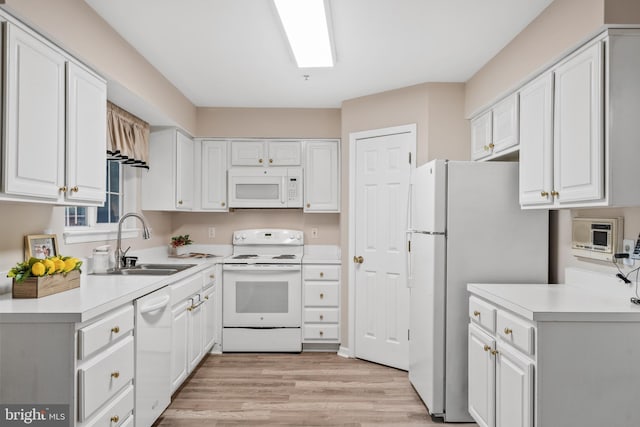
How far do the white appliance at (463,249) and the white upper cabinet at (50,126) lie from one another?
2.12 meters

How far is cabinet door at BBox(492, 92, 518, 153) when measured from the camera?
2.74 metres

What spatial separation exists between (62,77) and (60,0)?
36 centimetres

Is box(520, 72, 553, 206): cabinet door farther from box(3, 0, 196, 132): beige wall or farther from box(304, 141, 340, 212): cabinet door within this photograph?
box(3, 0, 196, 132): beige wall

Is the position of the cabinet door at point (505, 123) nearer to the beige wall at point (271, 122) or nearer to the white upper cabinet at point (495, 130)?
the white upper cabinet at point (495, 130)

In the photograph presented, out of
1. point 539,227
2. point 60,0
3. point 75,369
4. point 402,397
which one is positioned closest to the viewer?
point 75,369

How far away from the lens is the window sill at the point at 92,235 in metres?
2.71

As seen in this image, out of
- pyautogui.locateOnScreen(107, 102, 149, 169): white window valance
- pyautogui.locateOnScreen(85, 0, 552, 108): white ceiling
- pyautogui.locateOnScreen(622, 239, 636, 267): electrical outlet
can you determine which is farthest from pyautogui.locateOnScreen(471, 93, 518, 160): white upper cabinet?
pyautogui.locateOnScreen(107, 102, 149, 169): white window valance

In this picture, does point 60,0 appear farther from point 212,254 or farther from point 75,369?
point 212,254

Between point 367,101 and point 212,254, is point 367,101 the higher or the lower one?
the higher one

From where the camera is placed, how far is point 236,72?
11.2 ft

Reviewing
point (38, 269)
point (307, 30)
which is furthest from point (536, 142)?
point (38, 269)

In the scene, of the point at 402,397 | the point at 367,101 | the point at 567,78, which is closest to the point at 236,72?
the point at 367,101

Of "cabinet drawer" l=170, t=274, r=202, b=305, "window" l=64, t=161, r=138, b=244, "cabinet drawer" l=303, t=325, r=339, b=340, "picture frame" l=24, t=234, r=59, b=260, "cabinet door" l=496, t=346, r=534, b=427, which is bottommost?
"cabinet drawer" l=303, t=325, r=339, b=340

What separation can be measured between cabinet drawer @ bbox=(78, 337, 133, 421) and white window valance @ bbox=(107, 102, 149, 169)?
165 centimetres
